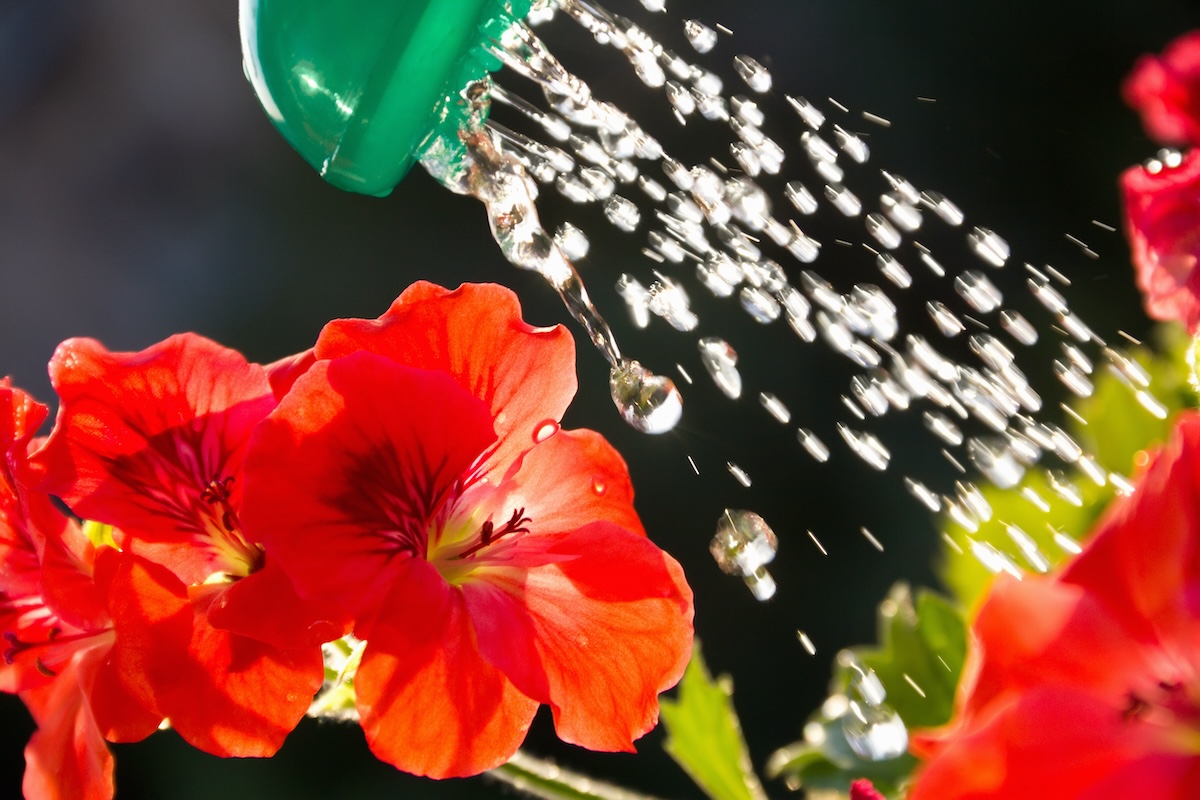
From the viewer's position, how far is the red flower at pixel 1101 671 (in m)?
0.13

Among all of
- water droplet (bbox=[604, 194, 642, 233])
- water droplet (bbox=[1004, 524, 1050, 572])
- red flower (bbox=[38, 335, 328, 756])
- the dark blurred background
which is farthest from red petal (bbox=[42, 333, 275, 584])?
the dark blurred background

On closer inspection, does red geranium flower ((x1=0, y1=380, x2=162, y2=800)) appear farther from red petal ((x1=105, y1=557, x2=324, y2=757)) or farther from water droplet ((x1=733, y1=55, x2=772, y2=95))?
water droplet ((x1=733, y1=55, x2=772, y2=95))

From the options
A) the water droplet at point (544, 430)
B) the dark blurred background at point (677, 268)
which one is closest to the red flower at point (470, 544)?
the water droplet at point (544, 430)

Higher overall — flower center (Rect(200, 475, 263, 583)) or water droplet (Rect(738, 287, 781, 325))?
water droplet (Rect(738, 287, 781, 325))

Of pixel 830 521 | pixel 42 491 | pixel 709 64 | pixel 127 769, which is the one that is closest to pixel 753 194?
pixel 42 491

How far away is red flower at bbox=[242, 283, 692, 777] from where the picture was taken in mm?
239

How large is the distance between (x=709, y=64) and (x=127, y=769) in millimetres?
975

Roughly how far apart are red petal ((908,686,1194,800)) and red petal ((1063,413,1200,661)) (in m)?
0.01

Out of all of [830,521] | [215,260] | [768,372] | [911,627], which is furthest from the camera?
[215,260]

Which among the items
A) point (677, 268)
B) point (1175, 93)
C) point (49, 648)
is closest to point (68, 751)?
point (49, 648)

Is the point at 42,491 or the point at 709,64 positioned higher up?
the point at 42,491

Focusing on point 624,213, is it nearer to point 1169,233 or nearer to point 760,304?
point 760,304

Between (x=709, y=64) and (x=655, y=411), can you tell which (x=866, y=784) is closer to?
(x=655, y=411)

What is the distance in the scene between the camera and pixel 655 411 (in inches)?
10.2
